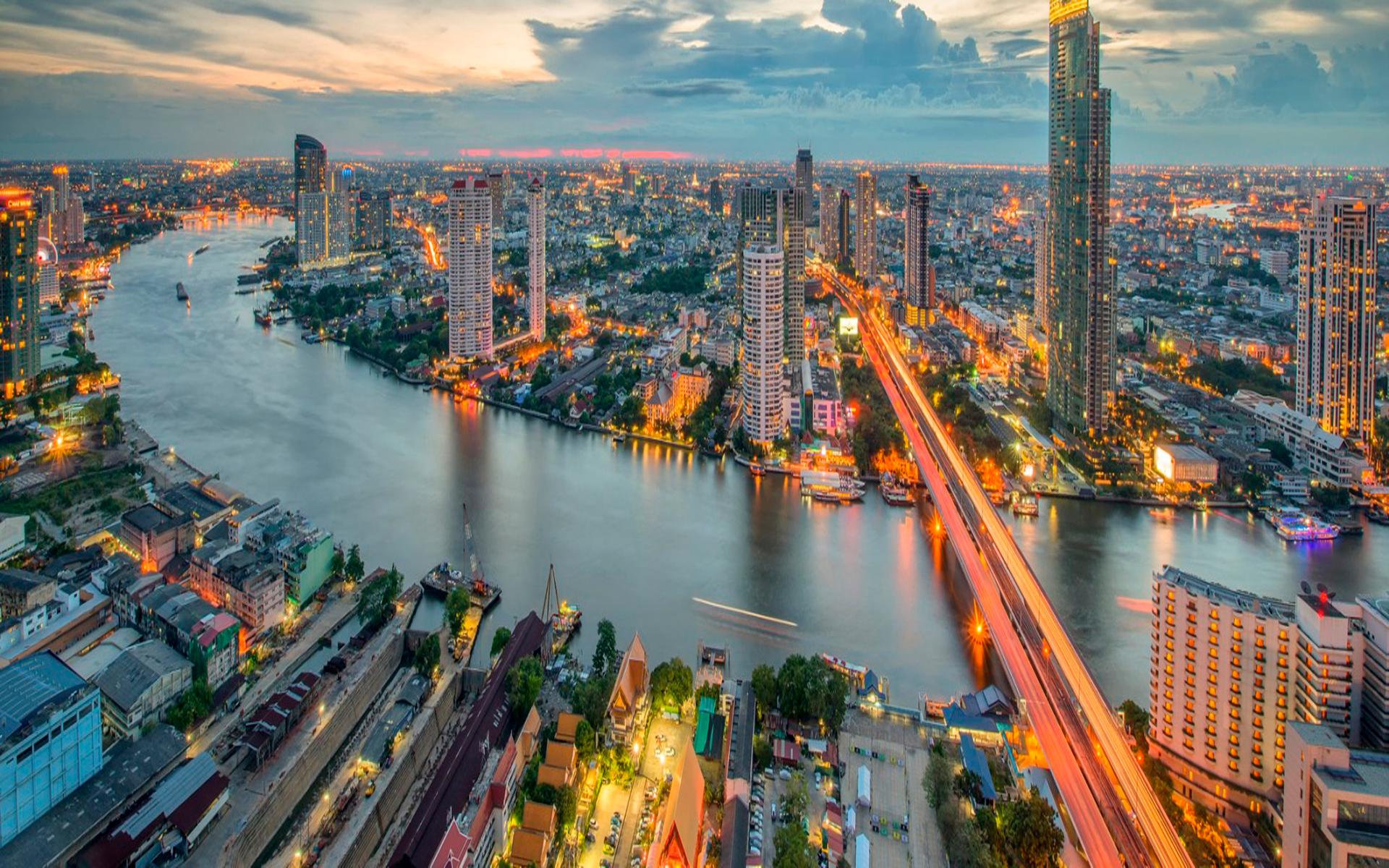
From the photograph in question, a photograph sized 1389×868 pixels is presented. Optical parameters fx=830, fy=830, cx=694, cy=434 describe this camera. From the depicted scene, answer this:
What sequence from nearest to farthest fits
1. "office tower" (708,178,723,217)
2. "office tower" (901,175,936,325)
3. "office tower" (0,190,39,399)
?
"office tower" (0,190,39,399)
"office tower" (901,175,936,325)
"office tower" (708,178,723,217)

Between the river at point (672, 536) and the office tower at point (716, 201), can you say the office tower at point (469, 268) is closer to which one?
the river at point (672, 536)

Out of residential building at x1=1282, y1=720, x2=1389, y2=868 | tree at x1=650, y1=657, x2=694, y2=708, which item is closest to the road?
residential building at x1=1282, y1=720, x2=1389, y2=868

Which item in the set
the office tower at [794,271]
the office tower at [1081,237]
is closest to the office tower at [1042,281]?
the office tower at [1081,237]

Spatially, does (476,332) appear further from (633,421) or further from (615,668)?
(615,668)

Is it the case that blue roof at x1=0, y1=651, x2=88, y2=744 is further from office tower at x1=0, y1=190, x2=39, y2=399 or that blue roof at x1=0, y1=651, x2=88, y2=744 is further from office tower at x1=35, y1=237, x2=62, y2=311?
office tower at x1=35, y1=237, x2=62, y2=311

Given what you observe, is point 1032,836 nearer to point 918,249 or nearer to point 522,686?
point 522,686
